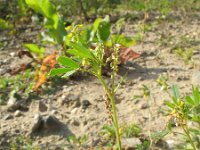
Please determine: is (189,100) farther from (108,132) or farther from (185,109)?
(108,132)

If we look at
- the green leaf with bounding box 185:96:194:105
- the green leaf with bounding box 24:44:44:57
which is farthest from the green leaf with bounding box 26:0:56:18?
the green leaf with bounding box 185:96:194:105

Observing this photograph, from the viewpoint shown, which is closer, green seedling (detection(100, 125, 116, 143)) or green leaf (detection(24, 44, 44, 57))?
green seedling (detection(100, 125, 116, 143))

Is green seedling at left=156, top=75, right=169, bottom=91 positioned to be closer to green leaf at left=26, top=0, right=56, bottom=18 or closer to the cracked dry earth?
the cracked dry earth

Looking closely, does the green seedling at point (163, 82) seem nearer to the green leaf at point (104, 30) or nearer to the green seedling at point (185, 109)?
the green seedling at point (185, 109)

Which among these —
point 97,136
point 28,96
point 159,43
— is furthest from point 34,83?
point 159,43

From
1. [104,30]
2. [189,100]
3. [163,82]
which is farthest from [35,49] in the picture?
[189,100]

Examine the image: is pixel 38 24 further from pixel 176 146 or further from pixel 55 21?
Answer: pixel 176 146

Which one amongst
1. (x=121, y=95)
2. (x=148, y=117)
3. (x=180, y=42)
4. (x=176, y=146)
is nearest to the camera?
(x=176, y=146)

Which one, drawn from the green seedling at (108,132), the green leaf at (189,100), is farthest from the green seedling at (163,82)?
the green leaf at (189,100)
